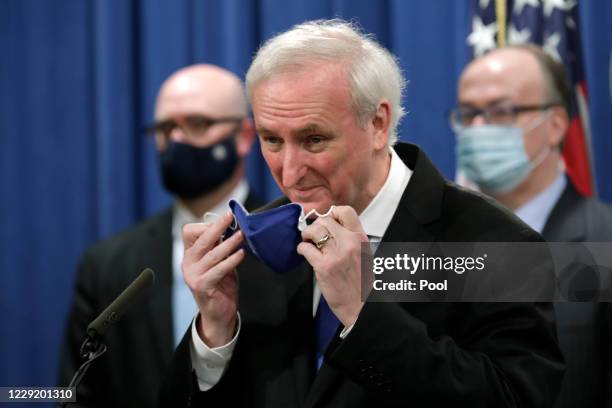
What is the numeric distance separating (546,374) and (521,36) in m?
2.17

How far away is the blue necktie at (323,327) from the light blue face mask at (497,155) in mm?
1510

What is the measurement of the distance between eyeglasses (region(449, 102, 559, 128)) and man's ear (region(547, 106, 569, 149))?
0.18 feet

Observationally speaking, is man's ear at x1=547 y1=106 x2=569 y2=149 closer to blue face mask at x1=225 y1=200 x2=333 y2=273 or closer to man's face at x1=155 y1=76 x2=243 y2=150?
man's face at x1=155 y1=76 x2=243 y2=150

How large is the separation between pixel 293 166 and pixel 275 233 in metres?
0.15

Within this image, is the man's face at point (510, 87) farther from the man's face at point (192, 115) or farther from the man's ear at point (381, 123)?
the man's ear at point (381, 123)

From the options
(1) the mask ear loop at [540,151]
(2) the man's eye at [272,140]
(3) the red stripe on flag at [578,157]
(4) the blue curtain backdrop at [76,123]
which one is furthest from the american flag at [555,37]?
(2) the man's eye at [272,140]

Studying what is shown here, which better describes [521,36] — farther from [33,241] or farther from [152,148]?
[33,241]

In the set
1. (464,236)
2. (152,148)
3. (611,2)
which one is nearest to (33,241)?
(152,148)

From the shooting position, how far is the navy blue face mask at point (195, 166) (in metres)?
3.60

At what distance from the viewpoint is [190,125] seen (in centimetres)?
364

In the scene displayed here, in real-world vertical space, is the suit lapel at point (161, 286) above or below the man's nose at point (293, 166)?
below

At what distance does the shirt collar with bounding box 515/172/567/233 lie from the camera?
3.21 meters

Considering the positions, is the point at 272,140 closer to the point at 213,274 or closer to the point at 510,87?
the point at 213,274

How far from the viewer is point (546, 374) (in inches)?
72.0
